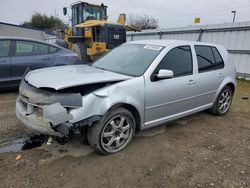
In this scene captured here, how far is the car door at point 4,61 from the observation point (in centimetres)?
520

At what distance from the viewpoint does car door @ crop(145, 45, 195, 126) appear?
10.9ft

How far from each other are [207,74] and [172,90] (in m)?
1.16

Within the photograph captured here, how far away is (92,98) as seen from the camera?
8.91 ft

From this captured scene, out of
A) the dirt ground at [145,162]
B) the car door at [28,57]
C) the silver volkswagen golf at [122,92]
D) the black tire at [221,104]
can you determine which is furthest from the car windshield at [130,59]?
the car door at [28,57]

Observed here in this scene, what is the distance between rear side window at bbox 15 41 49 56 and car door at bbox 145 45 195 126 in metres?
3.85

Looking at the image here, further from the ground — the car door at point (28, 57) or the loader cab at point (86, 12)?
the loader cab at point (86, 12)

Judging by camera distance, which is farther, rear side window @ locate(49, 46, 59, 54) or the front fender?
rear side window @ locate(49, 46, 59, 54)

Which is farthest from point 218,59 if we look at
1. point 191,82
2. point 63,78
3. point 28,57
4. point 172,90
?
point 28,57

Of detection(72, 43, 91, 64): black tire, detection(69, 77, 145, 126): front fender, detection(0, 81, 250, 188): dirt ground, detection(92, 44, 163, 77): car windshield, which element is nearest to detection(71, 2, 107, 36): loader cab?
detection(72, 43, 91, 64): black tire

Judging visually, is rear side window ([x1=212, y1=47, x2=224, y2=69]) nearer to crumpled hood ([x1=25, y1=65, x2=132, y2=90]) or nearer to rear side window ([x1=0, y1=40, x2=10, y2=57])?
crumpled hood ([x1=25, y1=65, x2=132, y2=90])

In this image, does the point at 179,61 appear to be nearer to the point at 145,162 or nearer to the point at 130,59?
the point at 130,59

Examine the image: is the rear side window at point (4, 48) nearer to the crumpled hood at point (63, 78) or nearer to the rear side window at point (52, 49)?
the rear side window at point (52, 49)

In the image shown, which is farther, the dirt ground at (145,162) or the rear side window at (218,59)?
the rear side window at (218,59)

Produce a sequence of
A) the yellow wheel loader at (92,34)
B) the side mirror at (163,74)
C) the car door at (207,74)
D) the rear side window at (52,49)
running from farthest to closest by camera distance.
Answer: the yellow wheel loader at (92,34), the rear side window at (52,49), the car door at (207,74), the side mirror at (163,74)
